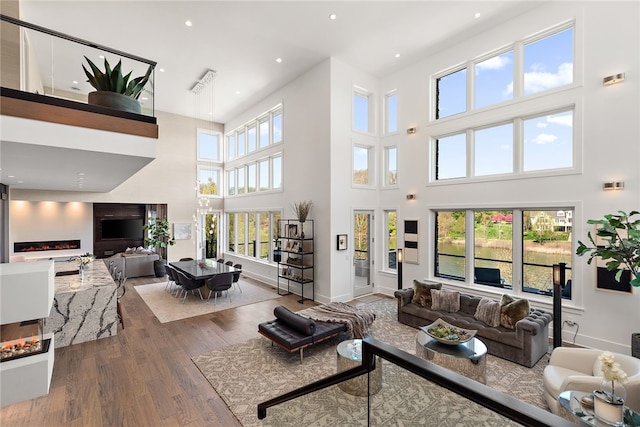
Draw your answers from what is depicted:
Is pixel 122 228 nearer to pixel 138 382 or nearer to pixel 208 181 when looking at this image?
pixel 208 181

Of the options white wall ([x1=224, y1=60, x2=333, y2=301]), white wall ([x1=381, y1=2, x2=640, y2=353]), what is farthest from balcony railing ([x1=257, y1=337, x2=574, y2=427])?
white wall ([x1=224, y1=60, x2=333, y2=301])

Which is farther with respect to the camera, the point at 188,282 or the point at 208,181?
the point at 208,181

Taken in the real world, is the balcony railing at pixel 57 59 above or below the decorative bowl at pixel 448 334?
above

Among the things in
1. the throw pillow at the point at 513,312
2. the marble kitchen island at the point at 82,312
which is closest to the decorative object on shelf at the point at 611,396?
the throw pillow at the point at 513,312

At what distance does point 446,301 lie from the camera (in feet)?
19.2

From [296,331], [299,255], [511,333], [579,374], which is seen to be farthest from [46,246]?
[579,374]

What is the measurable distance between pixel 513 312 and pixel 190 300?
7541mm

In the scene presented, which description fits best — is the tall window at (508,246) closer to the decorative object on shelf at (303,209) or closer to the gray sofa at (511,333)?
the gray sofa at (511,333)

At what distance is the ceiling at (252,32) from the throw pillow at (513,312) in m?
5.70

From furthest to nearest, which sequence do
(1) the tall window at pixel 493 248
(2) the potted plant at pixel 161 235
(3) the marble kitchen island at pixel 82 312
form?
(2) the potted plant at pixel 161 235
(1) the tall window at pixel 493 248
(3) the marble kitchen island at pixel 82 312

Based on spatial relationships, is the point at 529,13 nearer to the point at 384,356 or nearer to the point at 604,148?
the point at 604,148

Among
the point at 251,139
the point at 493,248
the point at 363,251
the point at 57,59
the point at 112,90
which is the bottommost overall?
the point at 363,251

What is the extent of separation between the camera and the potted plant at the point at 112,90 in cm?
374

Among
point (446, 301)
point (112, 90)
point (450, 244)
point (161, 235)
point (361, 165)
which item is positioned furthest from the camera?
point (161, 235)
